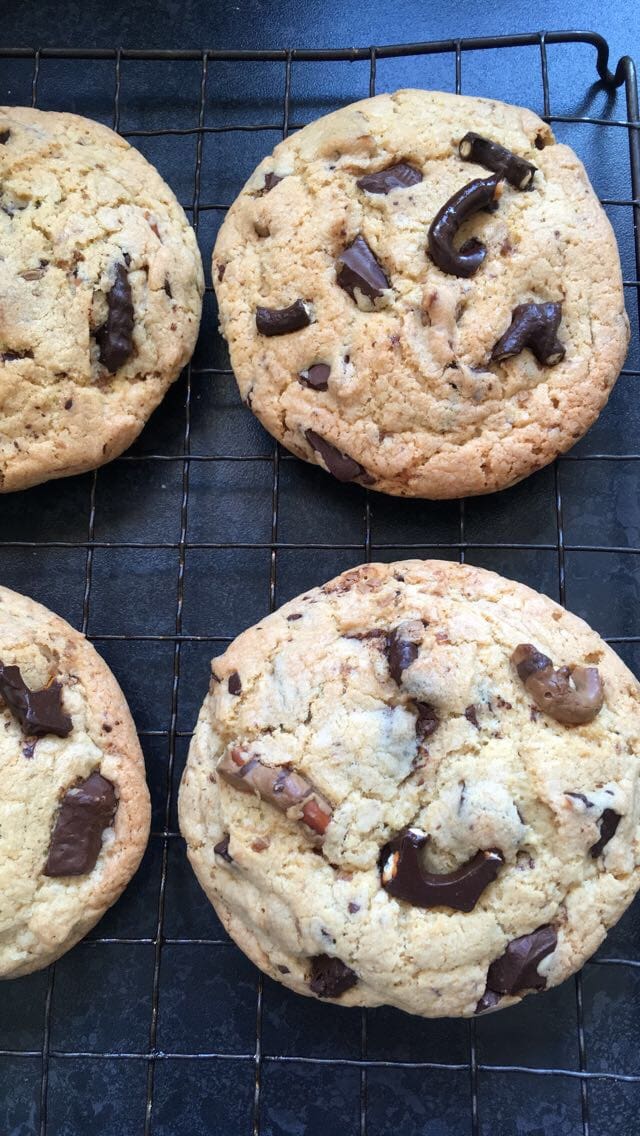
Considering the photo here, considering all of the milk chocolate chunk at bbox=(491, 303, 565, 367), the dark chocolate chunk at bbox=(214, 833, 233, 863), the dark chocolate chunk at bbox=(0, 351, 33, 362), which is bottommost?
the dark chocolate chunk at bbox=(214, 833, 233, 863)

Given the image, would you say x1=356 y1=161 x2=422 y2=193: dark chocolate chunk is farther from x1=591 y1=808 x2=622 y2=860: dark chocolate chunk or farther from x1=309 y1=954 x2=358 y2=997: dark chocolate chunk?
x1=309 y1=954 x2=358 y2=997: dark chocolate chunk

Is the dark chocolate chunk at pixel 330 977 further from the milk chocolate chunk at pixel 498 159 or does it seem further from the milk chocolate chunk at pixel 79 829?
the milk chocolate chunk at pixel 498 159

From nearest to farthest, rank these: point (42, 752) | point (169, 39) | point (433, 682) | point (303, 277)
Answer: point (433, 682), point (42, 752), point (303, 277), point (169, 39)

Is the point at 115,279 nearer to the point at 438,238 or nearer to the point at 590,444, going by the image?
the point at 438,238

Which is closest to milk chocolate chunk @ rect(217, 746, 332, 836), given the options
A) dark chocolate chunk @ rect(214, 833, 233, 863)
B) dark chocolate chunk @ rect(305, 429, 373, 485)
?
dark chocolate chunk @ rect(214, 833, 233, 863)

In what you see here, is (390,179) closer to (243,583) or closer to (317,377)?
(317,377)

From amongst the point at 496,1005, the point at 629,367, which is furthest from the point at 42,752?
the point at 629,367
